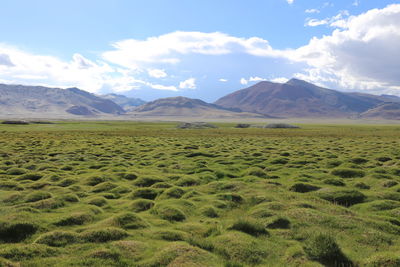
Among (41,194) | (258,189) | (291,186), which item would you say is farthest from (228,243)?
(41,194)

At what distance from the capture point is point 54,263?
838 cm

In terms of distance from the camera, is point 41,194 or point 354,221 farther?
point 41,194

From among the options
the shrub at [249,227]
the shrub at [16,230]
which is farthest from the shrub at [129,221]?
the shrub at [249,227]

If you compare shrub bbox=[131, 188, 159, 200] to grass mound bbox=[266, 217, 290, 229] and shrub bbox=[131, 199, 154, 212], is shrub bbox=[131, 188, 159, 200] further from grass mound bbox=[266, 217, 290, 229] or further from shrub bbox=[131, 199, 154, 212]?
grass mound bbox=[266, 217, 290, 229]

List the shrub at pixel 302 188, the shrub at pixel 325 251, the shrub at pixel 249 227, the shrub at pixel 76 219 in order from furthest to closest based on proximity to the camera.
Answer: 1. the shrub at pixel 302 188
2. the shrub at pixel 76 219
3. the shrub at pixel 249 227
4. the shrub at pixel 325 251

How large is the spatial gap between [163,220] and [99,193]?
20.7 feet

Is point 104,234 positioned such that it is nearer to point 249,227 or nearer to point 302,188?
point 249,227

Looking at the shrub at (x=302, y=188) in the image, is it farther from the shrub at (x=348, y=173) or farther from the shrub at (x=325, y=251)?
the shrub at (x=325, y=251)

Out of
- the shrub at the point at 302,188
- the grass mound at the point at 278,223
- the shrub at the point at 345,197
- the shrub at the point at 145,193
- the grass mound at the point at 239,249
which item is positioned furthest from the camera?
the shrub at the point at 302,188

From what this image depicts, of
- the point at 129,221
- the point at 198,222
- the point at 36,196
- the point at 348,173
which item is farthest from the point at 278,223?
the point at 348,173

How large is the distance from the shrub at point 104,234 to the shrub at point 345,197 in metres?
11.7

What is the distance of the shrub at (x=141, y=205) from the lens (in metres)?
14.2

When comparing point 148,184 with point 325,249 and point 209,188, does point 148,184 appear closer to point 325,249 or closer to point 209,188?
point 209,188

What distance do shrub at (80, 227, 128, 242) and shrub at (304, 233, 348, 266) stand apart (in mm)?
6563
